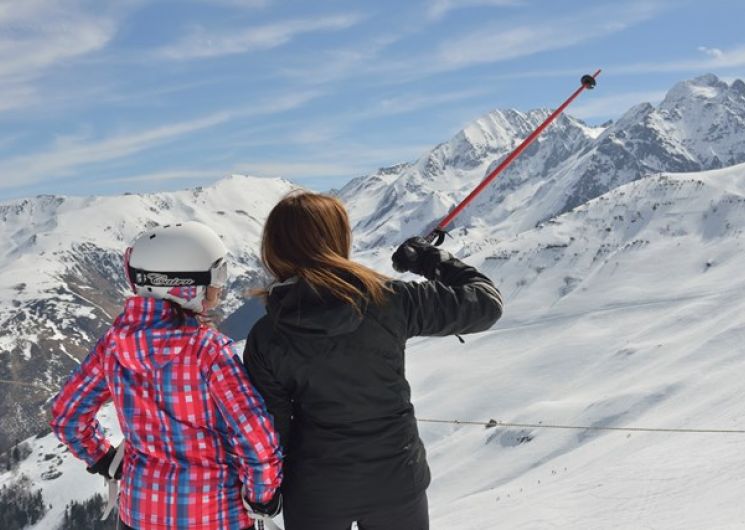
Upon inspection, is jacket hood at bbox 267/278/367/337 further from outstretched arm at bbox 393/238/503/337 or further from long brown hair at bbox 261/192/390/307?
outstretched arm at bbox 393/238/503/337

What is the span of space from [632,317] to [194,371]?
11765 centimetres

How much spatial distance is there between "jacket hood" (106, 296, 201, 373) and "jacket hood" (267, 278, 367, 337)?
535mm

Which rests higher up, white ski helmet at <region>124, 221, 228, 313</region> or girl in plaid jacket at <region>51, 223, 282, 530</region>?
white ski helmet at <region>124, 221, 228, 313</region>

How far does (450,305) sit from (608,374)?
80.3 metres

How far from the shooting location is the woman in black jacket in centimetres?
396

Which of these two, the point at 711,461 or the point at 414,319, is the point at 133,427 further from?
the point at 711,461

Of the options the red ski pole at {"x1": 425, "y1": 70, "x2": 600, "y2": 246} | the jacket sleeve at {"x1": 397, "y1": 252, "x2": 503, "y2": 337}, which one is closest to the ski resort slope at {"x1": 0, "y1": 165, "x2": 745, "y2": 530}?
the red ski pole at {"x1": 425, "y1": 70, "x2": 600, "y2": 246}

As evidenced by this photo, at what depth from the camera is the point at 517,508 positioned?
1566 cm

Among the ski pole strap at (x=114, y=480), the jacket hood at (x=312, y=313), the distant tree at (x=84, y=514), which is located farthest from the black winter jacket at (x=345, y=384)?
the distant tree at (x=84, y=514)

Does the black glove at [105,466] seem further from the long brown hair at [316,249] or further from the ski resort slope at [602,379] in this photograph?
the ski resort slope at [602,379]

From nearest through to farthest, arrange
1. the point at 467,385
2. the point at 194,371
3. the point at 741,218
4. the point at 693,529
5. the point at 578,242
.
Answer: the point at 194,371 < the point at 693,529 < the point at 467,385 < the point at 741,218 < the point at 578,242

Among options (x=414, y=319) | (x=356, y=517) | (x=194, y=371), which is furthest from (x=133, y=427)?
(x=414, y=319)

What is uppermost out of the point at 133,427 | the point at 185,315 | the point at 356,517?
the point at 185,315

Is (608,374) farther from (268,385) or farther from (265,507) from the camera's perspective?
(268,385)
